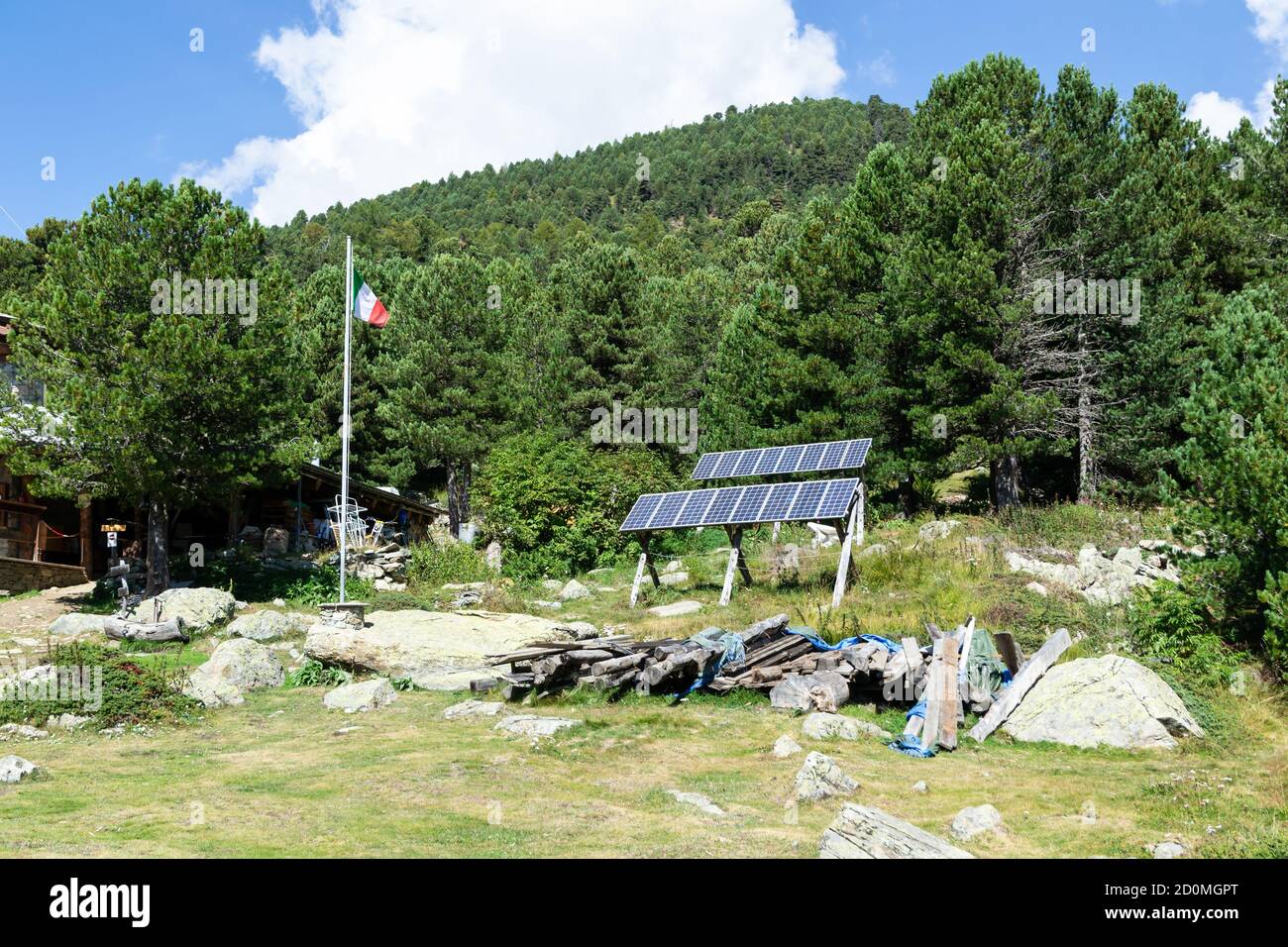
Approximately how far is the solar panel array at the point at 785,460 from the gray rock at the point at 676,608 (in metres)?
4.63

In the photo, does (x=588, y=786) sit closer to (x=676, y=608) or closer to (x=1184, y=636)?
(x=1184, y=636)

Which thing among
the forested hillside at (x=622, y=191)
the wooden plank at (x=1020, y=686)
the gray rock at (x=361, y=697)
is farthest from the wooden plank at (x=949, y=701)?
the forested hillside at (x=622, y=191)

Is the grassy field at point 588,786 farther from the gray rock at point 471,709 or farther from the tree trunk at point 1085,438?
the tree trunk at point 1085,438

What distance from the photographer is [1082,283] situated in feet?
101

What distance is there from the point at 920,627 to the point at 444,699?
9.34 m

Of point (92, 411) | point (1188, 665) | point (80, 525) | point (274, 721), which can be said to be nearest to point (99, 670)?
point (274, 721)

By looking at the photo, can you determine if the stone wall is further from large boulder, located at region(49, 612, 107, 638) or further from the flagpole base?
the flagpole base

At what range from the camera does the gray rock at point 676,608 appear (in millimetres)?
22984

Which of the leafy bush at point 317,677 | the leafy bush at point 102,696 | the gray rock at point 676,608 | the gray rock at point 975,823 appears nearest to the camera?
the gray rock at point 975,823

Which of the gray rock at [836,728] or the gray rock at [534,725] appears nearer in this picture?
the gray rock at [836,728]

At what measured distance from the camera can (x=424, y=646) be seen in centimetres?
1939

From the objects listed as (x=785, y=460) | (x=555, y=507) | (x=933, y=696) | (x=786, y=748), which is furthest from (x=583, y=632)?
(x=555, y=507)

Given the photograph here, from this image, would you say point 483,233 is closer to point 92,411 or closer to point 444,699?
point 92,411
